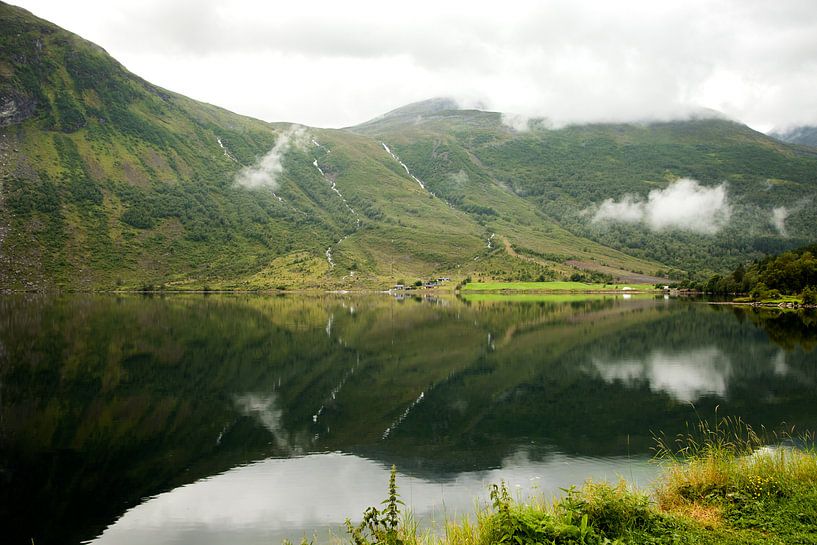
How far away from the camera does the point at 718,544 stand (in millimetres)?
10867

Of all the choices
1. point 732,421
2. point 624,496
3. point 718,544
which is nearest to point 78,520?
point 624,496

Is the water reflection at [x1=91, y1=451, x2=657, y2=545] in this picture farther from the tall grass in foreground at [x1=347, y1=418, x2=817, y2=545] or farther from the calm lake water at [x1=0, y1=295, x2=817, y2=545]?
the tall grass in foreground at [x1=347, y1=418, x2=817, y2=545]

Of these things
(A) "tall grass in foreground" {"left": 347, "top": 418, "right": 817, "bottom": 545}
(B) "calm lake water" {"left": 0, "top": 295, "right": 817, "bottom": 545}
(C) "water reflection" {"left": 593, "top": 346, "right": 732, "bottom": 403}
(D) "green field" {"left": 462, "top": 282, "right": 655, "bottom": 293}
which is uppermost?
(A) "tall grass in foreground" {"left": 347, "top": 418, "right": 817, "bottom": 545}

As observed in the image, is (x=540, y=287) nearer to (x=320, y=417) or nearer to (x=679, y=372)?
(x=679, y=372)

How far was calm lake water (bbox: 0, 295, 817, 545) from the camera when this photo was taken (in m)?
17.2

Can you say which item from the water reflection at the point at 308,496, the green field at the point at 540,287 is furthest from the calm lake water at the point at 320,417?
the green field at the point at 540,287

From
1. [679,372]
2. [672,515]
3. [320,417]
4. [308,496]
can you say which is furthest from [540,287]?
[672,515]

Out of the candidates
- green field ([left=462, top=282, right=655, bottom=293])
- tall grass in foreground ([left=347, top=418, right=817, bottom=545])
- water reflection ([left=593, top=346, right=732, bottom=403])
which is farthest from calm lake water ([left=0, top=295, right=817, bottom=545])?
green field ([left=462, top=282, right=655, bottom=293])

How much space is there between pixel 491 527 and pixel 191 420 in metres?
19.9

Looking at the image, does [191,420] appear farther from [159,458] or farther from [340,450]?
[340,450]

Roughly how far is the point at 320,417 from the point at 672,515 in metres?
18.5

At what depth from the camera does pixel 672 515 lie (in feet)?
41.2

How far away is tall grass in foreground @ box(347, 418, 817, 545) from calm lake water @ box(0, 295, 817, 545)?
4.45m

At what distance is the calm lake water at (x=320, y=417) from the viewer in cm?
1723
